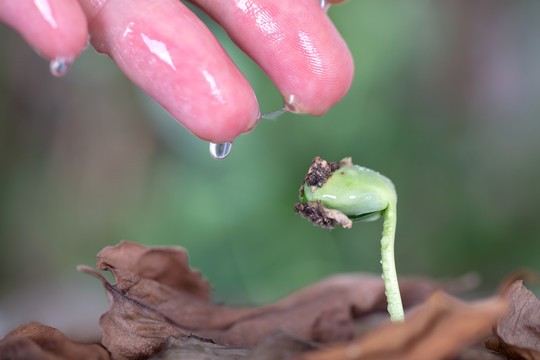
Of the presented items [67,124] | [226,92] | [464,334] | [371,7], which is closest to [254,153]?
[371,7]

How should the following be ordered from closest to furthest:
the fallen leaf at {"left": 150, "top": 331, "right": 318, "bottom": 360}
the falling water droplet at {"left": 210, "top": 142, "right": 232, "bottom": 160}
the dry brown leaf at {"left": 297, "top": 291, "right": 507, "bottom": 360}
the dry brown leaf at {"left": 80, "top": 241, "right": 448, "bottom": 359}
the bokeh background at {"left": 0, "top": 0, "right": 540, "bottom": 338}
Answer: the dry brown leaf at {"left": 297, "top": 291, "right": 507, "bottom": 360} → the fallen leaf at {"left": 150, "top": 331, "right": 318, "bottom": 360} → the dry brown leaf at {"left": 80, "top": 241, "right": 448, "bottom": 359} → the falling water droplet at {"left": 210, "top": 142, "right": 232, "bottom": 160} → the bokeh background at {"left": 0, "top": 0, "right": 540, "bottom": 338}

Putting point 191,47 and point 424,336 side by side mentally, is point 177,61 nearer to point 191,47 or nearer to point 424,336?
point 191,47

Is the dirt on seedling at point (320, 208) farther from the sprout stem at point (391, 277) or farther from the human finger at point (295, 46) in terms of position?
the human finger at point (295, 46)

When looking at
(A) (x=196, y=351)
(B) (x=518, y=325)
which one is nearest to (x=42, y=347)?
(A) (x=196, y=351)

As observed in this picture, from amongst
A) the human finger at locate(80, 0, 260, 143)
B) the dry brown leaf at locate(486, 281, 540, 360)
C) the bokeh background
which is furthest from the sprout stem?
the bokeh background

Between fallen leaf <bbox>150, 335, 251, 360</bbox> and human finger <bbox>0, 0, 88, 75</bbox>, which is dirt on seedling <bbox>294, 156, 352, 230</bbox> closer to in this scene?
fallen leaf <bbox>150, 335, 251, 360</bbox>

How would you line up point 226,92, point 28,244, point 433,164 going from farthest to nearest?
point 28,244 < point 433,164 < point 226,92

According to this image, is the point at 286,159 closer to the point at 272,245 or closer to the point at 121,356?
the point at 272,245
